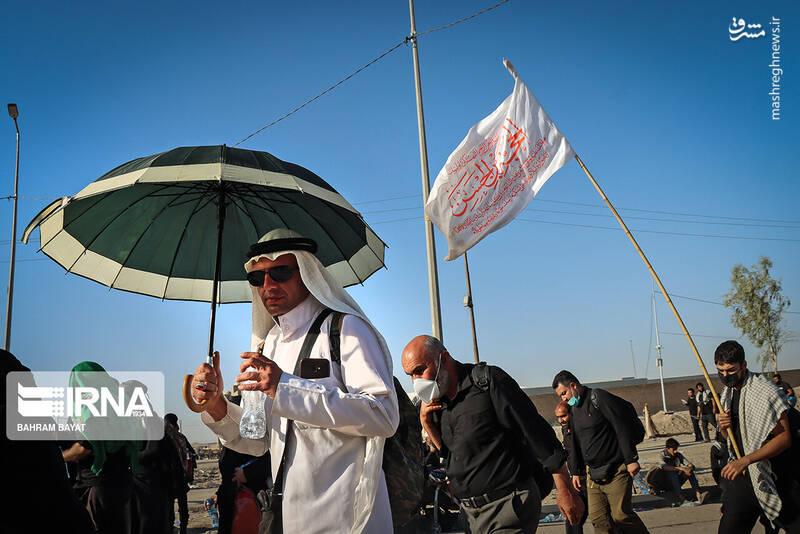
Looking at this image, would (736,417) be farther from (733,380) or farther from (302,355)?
(302,355)

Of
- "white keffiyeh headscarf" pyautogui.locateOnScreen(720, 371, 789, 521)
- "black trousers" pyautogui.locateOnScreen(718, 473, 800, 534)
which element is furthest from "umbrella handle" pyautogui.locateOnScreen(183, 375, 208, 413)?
"black trousers" pyautogui.locateOnScreen(718, 473, 800, 534)

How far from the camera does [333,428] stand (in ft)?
9.50

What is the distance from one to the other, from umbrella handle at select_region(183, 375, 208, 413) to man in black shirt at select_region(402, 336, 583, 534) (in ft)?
8.34

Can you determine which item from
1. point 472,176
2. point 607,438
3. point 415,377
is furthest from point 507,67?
point 607,438

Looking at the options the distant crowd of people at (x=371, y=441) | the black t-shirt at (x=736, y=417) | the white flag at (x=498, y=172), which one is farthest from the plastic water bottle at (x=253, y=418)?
the black t-shirt at (x=736, y=417)

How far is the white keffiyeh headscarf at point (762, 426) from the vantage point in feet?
17.7

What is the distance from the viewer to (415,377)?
216 inches

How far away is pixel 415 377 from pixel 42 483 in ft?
12.1

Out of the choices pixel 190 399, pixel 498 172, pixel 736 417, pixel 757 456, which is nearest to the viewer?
pixel 190 399

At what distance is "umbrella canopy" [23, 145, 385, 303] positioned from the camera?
4.60 m

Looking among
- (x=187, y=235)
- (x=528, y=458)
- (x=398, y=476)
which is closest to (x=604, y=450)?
(x=528, y=458)

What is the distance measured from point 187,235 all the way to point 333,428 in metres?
2.43

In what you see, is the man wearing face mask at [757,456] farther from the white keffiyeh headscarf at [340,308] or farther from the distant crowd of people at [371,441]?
the white keffiyeh headscarf at [340,308]

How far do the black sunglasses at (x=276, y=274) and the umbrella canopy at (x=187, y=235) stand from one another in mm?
1105
